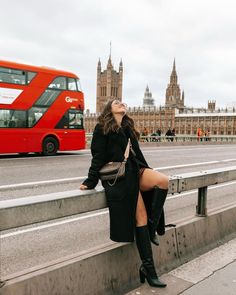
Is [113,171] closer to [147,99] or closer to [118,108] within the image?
[118,108]

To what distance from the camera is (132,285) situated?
395cm

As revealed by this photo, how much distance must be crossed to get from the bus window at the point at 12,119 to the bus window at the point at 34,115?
0.28m

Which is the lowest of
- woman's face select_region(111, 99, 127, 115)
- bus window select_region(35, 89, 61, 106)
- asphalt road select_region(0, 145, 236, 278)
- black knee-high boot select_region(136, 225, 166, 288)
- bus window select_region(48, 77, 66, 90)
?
asphalt road select_region(0, 145, 236, 278)

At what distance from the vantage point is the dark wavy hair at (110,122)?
382 cm

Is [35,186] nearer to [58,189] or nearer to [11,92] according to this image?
[58,189]

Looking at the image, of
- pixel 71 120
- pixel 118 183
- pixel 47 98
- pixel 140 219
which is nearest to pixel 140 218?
pixel 140 219

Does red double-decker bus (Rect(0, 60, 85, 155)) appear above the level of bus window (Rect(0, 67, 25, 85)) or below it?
below

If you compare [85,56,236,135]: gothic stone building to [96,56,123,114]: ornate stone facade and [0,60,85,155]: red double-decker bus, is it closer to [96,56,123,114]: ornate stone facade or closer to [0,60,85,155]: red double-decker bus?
[96,56,123,114]: ornate stone facade

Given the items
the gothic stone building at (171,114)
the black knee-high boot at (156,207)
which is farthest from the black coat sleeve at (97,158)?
the gothic stone building at (171,114)

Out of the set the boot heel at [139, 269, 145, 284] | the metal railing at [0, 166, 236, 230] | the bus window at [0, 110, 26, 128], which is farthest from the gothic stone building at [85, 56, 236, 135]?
the metal railing at [0, 166, 236, 230]

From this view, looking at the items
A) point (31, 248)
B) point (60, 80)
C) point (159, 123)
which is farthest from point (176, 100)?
point (31, 248)

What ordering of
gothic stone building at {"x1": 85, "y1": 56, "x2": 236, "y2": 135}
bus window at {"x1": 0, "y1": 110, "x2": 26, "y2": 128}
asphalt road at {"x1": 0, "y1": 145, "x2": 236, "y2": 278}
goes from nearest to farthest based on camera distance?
asphalt road at {"x1": 0, "y1": 145, "x2": 236, "y2": 278} → bus window at {"x1": 0, "y1": 110, "x2": 26, "y2": 128} → gothic stone building at {"x1": 85, "y1": 56, "x2": 236, "y2": 135}

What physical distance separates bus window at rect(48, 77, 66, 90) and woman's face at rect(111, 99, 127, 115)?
1448 centimetres

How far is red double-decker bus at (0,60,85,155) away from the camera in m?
16.8
